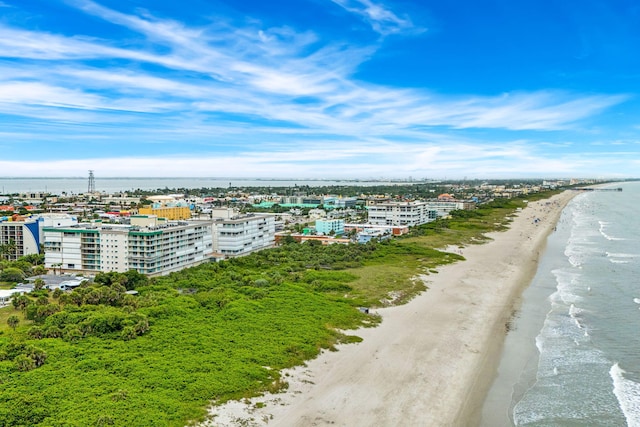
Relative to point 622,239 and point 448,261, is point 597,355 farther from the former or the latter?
point 622,239

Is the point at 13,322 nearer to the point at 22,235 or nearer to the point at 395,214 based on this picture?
the point at 22,235

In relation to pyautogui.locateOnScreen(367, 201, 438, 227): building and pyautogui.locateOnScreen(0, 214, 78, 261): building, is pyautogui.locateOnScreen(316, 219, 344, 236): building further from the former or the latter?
pyautogui.locateOnScreen(0, 214, 78, 261): building

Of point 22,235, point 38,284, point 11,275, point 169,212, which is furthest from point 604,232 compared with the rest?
point 22,235

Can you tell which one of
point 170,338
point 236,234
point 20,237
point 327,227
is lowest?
point 170,338

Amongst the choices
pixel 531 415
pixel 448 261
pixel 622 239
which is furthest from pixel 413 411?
pixel 622 239

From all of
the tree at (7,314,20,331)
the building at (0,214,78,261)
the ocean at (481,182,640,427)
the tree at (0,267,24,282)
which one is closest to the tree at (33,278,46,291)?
the tree at (0,267,24,282)

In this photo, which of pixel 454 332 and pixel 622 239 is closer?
pixel 454 332

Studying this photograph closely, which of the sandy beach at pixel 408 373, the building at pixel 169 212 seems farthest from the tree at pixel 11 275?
the building at pixel 169 212
